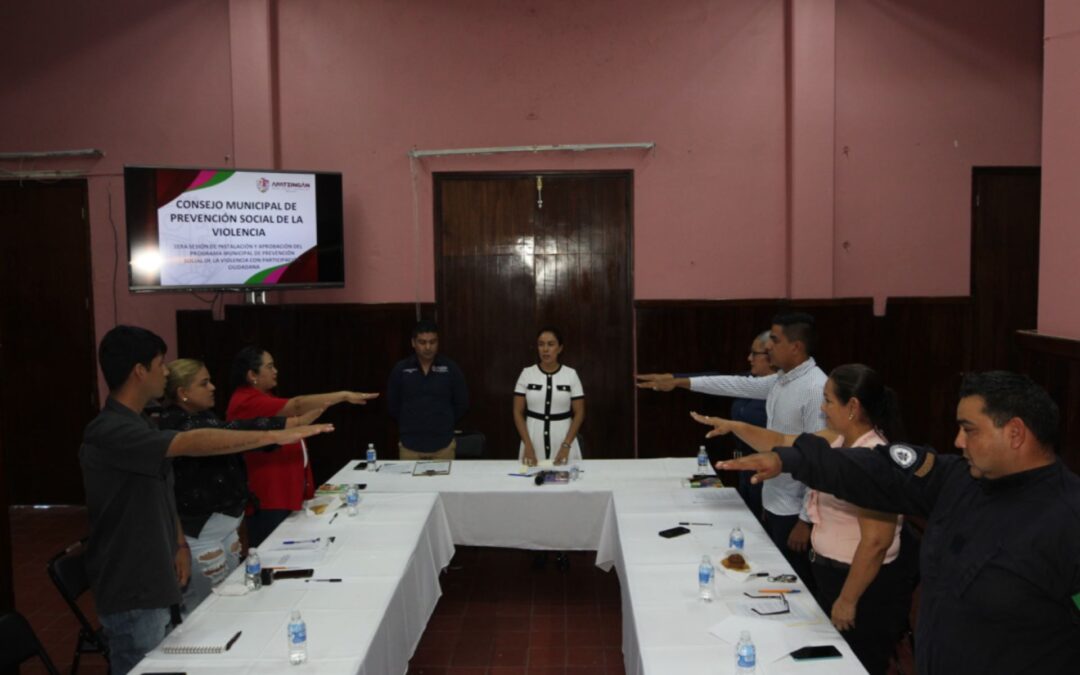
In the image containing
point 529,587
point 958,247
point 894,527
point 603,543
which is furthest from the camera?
point 958,247

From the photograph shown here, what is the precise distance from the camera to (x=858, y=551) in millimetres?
2641

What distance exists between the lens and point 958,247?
6.55m

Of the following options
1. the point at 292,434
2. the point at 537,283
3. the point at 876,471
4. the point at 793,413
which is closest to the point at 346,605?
the point at 292,434

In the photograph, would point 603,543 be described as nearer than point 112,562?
No

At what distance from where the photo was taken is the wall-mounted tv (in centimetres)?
579

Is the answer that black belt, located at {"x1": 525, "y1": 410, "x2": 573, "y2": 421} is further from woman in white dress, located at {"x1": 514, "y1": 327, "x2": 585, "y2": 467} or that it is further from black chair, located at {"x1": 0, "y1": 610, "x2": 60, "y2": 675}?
black chair, located at {"x1": 0, "y1": 610, "x2": 60, "y2": 675}

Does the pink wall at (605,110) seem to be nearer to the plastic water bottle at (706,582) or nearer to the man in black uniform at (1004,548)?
the plastic water bottle at (706,582)

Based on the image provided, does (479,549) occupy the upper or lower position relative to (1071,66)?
lower

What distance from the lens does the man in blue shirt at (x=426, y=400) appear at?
5207 mm

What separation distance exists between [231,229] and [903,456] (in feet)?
16.5

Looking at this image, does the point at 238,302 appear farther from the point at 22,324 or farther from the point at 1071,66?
the point at 1071,66

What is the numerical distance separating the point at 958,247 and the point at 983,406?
520 centimetres

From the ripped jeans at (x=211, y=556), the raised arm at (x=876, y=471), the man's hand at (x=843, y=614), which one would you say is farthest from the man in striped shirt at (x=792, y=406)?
the ripped jeans at (x=211, y=556)

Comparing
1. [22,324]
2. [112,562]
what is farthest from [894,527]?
[22,324]
